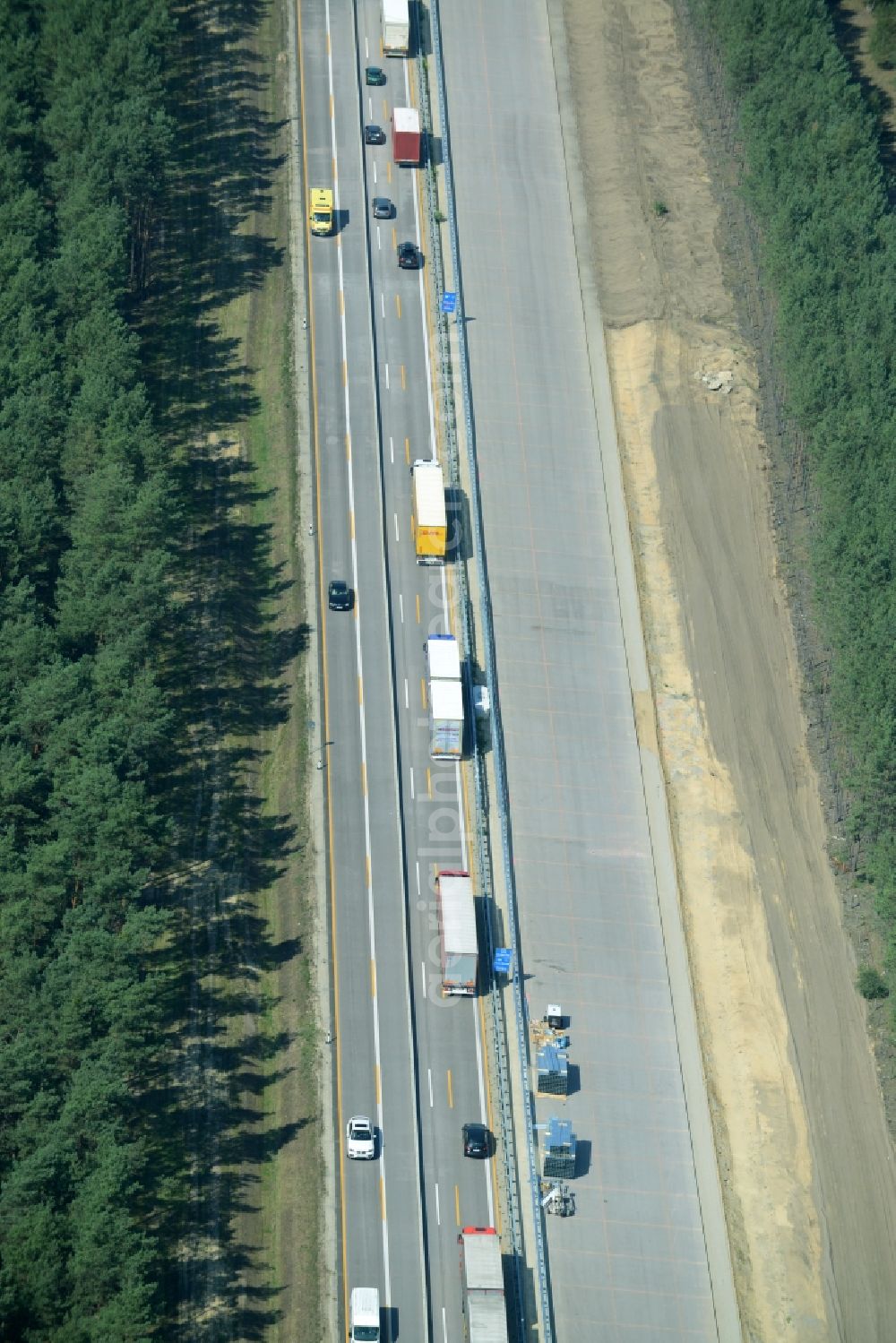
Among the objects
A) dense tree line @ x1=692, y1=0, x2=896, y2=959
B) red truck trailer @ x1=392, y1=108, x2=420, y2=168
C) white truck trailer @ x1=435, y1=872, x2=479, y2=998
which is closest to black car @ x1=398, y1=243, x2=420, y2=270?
red truck trailer @ x1=392, y1=108, x2=420, y2=168

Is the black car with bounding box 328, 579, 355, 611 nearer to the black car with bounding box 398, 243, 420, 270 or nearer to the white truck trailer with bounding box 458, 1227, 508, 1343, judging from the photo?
the black car with bounding box 398, 243, 420, 270

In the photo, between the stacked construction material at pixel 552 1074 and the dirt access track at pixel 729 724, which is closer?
the dirt access track at pixel 729 724

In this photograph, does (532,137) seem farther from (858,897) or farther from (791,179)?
(858,897)

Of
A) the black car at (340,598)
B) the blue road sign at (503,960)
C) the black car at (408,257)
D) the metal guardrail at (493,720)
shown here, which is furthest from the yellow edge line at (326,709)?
the blue road sign at (503,960)

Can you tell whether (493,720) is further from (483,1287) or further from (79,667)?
(483,1287)

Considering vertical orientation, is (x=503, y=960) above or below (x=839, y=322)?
below

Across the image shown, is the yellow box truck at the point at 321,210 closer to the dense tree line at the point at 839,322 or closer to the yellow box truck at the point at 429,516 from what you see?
the yellow box truck at the point at 429,516

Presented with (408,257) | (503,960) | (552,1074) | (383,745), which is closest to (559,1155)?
(552,1074)
